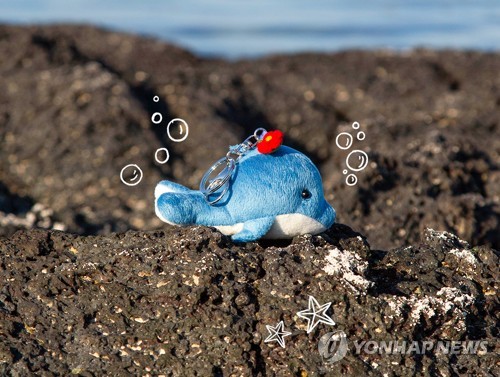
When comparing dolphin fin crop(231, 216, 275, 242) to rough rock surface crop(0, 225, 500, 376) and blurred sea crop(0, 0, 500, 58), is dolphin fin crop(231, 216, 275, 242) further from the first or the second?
blurred sea crop(0, 0, 500, 58)

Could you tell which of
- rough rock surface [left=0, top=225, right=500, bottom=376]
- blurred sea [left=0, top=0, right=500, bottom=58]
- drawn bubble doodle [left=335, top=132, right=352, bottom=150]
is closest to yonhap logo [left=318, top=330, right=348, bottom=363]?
rough rock surface [left=0, top=225, right=500, bottom=376]

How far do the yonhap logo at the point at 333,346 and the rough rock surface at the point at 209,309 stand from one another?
0.07 ft

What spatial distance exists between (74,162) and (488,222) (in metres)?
3.51

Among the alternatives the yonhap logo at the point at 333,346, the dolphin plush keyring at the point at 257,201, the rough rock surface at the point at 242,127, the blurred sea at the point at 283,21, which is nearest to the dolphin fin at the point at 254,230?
the dolphin plush keyring at the point at 257,201

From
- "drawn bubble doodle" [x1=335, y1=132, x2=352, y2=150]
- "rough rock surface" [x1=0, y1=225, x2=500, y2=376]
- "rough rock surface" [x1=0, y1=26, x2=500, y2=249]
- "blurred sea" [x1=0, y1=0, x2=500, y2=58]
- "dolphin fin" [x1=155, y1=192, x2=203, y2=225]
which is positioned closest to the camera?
"rough rock surface" [x1=0, y1=225, x2=500, y2=376]

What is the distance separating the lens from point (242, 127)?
28.7ft

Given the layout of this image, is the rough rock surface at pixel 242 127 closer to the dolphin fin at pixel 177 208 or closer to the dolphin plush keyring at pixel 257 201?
the dolphin plush keyring at pixel 257 201

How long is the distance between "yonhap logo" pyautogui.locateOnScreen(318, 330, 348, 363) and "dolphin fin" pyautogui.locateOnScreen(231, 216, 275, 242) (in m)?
0.52

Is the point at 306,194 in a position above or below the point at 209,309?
A: above

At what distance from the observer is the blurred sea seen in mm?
19219

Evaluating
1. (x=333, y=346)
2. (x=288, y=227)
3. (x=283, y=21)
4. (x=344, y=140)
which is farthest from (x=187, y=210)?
(x=283, y=21)

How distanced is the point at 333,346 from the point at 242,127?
18.5 feet

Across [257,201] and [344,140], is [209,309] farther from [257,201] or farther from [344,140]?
[344,140]

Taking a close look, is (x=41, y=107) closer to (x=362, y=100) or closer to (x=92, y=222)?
(x=92, y=222)
